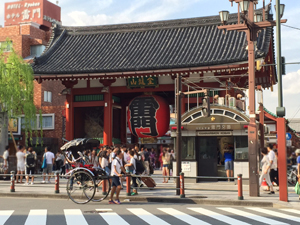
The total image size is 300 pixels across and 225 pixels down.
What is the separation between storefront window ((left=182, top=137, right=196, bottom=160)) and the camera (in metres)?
21.3

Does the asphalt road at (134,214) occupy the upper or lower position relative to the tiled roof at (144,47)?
lower

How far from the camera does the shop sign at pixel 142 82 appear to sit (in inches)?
1026

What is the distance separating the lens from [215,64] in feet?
75.0

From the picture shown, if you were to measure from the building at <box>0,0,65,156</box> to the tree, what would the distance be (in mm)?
2113

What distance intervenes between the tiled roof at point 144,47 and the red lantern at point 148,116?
2183 mm

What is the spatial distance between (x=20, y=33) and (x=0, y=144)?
3276cm

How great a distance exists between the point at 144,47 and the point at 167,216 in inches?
739

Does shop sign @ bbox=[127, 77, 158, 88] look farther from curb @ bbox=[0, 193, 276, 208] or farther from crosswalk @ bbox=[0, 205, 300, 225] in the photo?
crosswalk @ bbox=[0, 205, 300, 225]

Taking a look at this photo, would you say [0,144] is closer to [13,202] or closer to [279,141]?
[13,202]

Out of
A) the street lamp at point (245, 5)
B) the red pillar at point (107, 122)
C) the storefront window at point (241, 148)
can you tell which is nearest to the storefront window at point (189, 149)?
the storefront window at point (241, 148)

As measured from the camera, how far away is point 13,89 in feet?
86.6

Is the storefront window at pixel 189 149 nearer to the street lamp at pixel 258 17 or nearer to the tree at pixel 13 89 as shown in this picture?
the street lamp at pixel 258 17

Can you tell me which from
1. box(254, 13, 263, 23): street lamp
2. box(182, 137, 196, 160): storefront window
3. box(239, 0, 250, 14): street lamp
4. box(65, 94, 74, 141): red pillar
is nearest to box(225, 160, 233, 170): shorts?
box(182, 137, 196, 160): storefront window

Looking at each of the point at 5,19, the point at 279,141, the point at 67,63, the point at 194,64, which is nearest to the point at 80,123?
the point at 67,63
